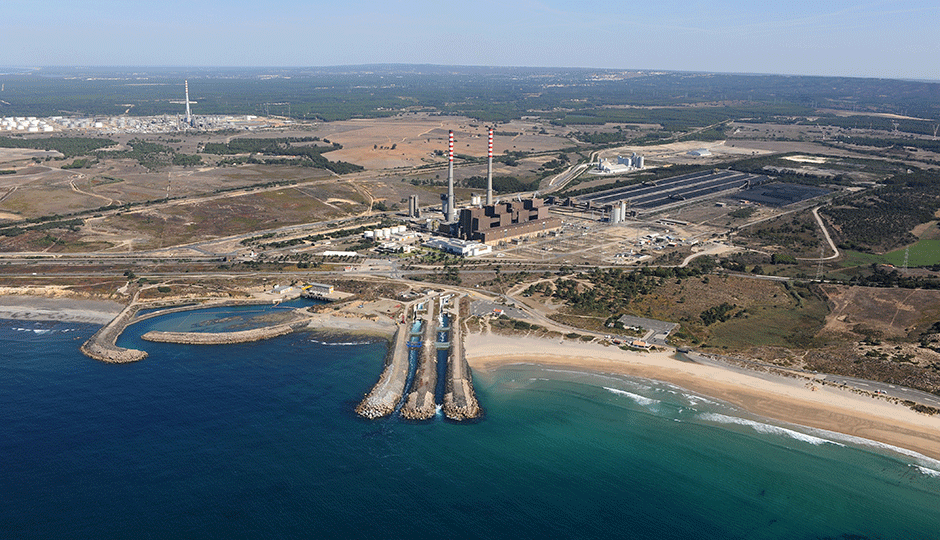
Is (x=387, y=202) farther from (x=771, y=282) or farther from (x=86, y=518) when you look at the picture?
(x=86, y=518)

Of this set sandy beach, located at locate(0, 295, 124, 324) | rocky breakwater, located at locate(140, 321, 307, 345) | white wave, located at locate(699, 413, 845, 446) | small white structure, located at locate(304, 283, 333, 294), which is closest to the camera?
white wave, located at locate(699, 413, 845, 446)

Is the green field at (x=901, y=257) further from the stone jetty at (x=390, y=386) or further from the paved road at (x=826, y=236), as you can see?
the stone jetty at (x=390, y=386)

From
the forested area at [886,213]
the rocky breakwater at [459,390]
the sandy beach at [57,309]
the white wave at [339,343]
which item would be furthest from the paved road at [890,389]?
the sandy beach at [57,309]

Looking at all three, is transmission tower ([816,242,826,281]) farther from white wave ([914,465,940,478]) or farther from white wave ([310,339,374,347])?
white wave ([310,339,374,347])

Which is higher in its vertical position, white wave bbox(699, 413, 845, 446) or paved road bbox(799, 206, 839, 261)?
paved road bbox(799, 206, 839, 261)

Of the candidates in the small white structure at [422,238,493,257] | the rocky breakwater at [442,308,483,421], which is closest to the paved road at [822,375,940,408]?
the rocky breakwater at [442,308,483,421]

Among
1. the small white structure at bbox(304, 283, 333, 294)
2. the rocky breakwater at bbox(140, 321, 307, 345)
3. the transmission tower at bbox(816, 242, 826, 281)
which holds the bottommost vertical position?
the rocky breakwater at bbox(140, 321, 307, 345)
